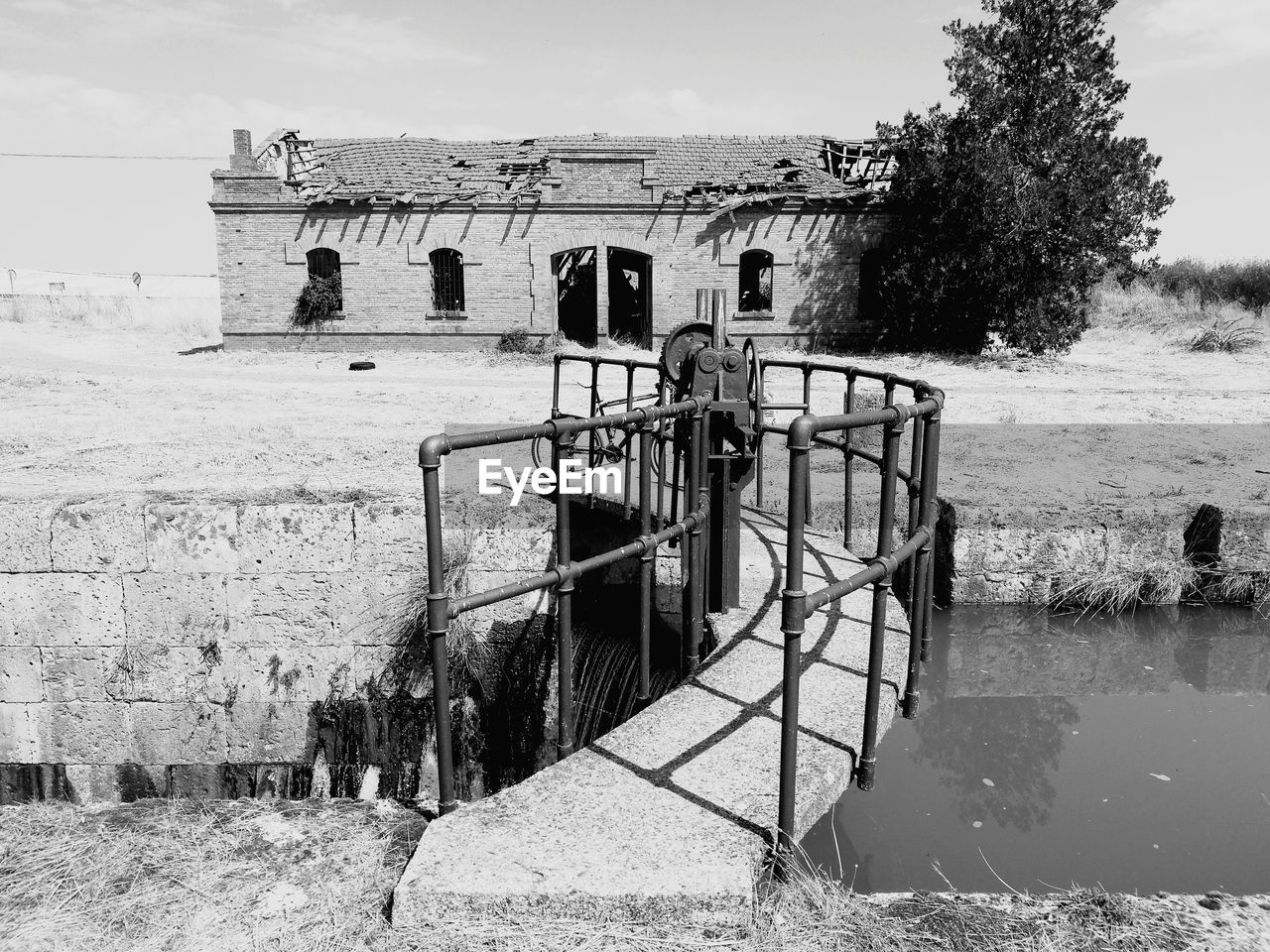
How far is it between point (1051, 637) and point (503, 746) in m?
3.47

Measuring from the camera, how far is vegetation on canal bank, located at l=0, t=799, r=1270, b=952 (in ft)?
7.22

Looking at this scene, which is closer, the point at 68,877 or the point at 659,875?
the point at 659,875

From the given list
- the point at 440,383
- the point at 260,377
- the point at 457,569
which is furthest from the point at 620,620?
the point at 260,377

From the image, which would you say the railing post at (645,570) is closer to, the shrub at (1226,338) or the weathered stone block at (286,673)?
the weathered stone block at (286,673)

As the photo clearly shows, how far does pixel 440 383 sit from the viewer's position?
15.8 metres

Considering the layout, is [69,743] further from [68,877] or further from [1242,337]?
[1242,337]

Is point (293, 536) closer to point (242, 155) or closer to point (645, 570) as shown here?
point (645, 570)

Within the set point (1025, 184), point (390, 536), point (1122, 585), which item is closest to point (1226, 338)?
point (1025, 184)

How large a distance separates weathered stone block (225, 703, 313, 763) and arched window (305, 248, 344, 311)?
15.7m

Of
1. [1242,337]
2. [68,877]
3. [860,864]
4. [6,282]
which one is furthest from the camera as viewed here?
[6,282]

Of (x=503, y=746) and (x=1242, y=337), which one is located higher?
(x=1242, y=337)

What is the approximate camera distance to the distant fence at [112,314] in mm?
26031

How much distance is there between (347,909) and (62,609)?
177 inches

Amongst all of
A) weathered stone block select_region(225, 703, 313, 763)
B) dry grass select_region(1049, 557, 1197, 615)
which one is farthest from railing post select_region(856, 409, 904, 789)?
weathered stone block select_region(225, 703, 313, 763)
